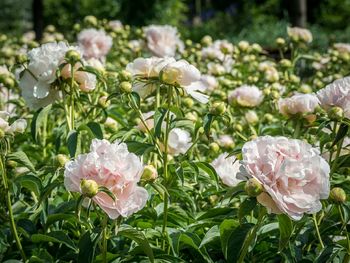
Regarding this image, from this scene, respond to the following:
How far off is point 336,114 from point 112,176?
52 centimetres

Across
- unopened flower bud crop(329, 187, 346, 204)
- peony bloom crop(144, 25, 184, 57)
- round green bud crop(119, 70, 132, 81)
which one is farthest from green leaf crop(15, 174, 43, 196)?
peony bloom crop(144, 25, 184, 57)

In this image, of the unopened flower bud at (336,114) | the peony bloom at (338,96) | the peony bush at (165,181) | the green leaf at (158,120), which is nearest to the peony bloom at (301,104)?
the peony bush at (165,181)

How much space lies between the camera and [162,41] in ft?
10.9

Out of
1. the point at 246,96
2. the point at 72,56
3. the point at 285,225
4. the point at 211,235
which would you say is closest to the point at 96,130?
the point at 72,56

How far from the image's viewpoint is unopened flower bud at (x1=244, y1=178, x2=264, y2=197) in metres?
1.26

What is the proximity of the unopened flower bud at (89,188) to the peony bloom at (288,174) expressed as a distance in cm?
27

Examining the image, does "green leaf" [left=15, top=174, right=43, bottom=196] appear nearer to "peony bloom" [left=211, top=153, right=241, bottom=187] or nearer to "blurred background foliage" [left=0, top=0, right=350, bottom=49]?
"peony bloom" [left=211, top=153, right=241, bottom=187]

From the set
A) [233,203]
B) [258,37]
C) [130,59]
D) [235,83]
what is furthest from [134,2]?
[233,203]

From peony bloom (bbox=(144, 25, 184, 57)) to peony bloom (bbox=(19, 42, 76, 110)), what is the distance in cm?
147

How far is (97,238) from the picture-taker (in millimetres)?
1376

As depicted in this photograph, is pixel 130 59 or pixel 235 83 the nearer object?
pixel 235 83

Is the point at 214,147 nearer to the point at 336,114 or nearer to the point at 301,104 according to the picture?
the point at 301,104

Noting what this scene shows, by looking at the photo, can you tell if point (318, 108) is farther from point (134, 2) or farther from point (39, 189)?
point (134, 2)

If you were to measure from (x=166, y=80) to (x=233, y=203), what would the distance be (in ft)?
1.42
